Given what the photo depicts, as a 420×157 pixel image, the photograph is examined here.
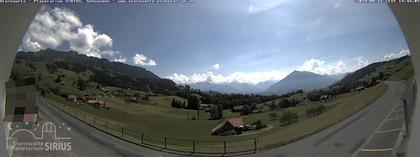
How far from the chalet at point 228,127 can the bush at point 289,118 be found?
403 millimetres

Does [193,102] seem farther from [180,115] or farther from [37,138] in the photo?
[37,138]

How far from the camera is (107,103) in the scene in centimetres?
476

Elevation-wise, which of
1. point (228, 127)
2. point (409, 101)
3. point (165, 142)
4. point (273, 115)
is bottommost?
point (165, 142)

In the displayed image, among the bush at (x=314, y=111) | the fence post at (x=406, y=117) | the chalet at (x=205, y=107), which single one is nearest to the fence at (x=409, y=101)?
the fence post at (x=406, y=117)

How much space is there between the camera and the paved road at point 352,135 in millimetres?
4465

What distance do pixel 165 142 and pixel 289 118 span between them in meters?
1.26

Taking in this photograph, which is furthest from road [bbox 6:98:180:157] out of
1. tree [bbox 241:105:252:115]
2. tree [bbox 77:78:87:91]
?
tree [bbox 241:105:252:115]

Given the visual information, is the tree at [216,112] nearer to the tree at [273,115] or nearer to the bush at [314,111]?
the tree at [273,115]

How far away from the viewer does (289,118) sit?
4.50 metres

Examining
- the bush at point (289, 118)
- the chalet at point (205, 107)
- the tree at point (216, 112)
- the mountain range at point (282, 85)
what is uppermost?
the mountain range at point (282, 85)

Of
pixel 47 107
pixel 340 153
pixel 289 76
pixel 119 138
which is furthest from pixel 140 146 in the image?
pixel 340 153

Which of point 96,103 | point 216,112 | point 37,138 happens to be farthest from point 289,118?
point 37,138

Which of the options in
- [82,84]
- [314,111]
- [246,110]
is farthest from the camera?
[82,84]

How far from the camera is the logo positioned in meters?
4.80
